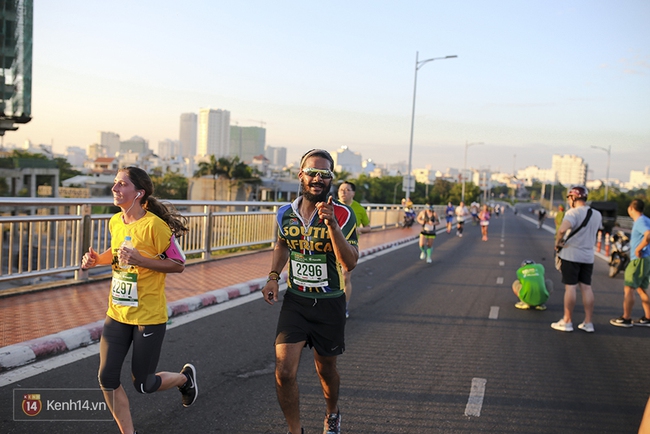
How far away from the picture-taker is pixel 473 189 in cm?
11862

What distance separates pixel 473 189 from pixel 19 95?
84.8 meters

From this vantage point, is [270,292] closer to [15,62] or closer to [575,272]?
[575,272]

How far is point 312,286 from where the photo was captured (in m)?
3.88

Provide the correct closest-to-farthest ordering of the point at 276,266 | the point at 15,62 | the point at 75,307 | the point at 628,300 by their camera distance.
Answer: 1. the point at 276,266
2. the point at 75,307
3. the point at 628,300
4. the point at 15,62

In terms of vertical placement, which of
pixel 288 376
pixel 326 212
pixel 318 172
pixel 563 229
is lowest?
pixel 288 376

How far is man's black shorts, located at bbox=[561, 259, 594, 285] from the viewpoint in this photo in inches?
307

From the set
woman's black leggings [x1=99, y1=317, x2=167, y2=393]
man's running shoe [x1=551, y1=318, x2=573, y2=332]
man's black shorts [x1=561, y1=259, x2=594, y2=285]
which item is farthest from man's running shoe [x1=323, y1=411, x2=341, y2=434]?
man's running shoe [x1=551, y1=318, x2=573, y2=332]

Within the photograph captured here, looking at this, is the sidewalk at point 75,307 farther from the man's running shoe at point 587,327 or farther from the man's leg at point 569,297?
the man's running shoe at point 587,327

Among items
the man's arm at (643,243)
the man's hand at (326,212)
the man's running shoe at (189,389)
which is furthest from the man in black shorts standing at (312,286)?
the man's arm at (643,243)

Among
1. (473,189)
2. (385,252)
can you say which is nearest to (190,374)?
(385,252)

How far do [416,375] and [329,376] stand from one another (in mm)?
2031

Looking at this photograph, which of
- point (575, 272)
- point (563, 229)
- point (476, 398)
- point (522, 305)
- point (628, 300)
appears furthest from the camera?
point (522, 305)

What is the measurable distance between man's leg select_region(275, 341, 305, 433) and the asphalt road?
22.4 inches

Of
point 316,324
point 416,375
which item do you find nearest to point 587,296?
point 416,375
